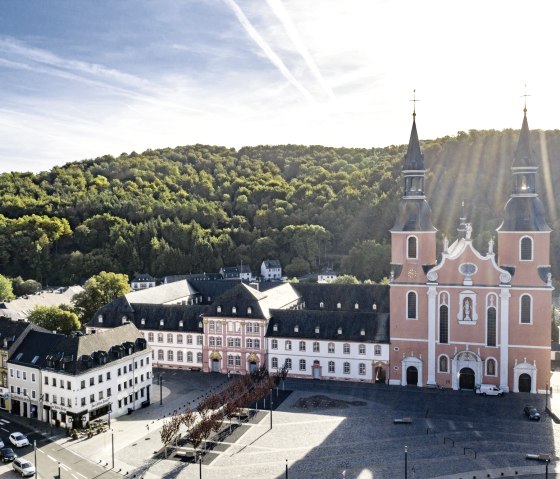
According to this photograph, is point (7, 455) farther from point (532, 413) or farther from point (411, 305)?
point (532, 413)

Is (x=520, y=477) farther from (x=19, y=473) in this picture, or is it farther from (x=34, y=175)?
(x=34, y=175)

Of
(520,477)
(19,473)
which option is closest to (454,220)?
(520,477)

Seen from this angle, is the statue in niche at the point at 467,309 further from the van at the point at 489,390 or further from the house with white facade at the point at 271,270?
the house with white facade at the point at 271,270

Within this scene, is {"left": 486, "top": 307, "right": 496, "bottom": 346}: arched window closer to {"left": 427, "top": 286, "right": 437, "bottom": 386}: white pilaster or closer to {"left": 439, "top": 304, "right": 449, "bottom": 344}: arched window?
{"left": 439, "top": 304, "right": 449, "bottom": 344}: arched window

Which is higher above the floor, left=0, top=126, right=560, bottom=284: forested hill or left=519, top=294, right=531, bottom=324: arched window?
left=0, top=126, right=560, bottom=284: forested hill

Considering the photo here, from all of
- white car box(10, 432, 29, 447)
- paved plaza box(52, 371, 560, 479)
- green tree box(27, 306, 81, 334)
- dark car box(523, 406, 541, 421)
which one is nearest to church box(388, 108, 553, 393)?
paved plaza box(52, 371, 560, 479)

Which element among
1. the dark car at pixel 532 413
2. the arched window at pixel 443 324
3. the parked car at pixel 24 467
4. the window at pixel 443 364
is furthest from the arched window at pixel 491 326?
the parked car at pixel 24 467
